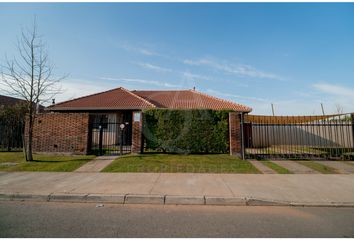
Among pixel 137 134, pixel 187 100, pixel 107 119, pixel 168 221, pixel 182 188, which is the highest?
pixel 187 100

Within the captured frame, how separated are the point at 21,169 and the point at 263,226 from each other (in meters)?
8.31

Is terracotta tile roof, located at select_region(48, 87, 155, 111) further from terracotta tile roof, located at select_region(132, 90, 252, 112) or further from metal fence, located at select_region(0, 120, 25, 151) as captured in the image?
metal fence, located at select_region(0, 120, 25, 151)

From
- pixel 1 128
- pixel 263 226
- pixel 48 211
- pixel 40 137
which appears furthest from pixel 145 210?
pixel 1 128

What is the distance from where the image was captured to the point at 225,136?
10359mm

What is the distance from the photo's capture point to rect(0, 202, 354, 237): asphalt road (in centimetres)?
312

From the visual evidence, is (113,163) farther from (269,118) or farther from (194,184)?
(269,118)

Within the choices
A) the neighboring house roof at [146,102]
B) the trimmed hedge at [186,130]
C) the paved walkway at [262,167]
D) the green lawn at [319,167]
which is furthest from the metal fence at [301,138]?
the neighboring house roof at [146,102]

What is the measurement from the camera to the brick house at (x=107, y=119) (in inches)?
395

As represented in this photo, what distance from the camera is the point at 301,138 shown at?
15000 mm

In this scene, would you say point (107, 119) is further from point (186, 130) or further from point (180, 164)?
point (180, 164)

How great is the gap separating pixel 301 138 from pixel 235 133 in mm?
8293

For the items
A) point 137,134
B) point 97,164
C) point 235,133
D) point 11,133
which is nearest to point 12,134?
point 11,133

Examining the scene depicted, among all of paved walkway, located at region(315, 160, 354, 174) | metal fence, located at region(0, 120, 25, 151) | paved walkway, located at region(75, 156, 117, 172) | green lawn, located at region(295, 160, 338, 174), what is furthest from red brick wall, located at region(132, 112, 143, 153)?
paved walkway, located at region(315, 160, 354, 174)

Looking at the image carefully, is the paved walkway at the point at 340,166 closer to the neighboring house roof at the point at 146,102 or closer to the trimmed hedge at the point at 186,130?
the trimmed hedge at the point at 186,130
